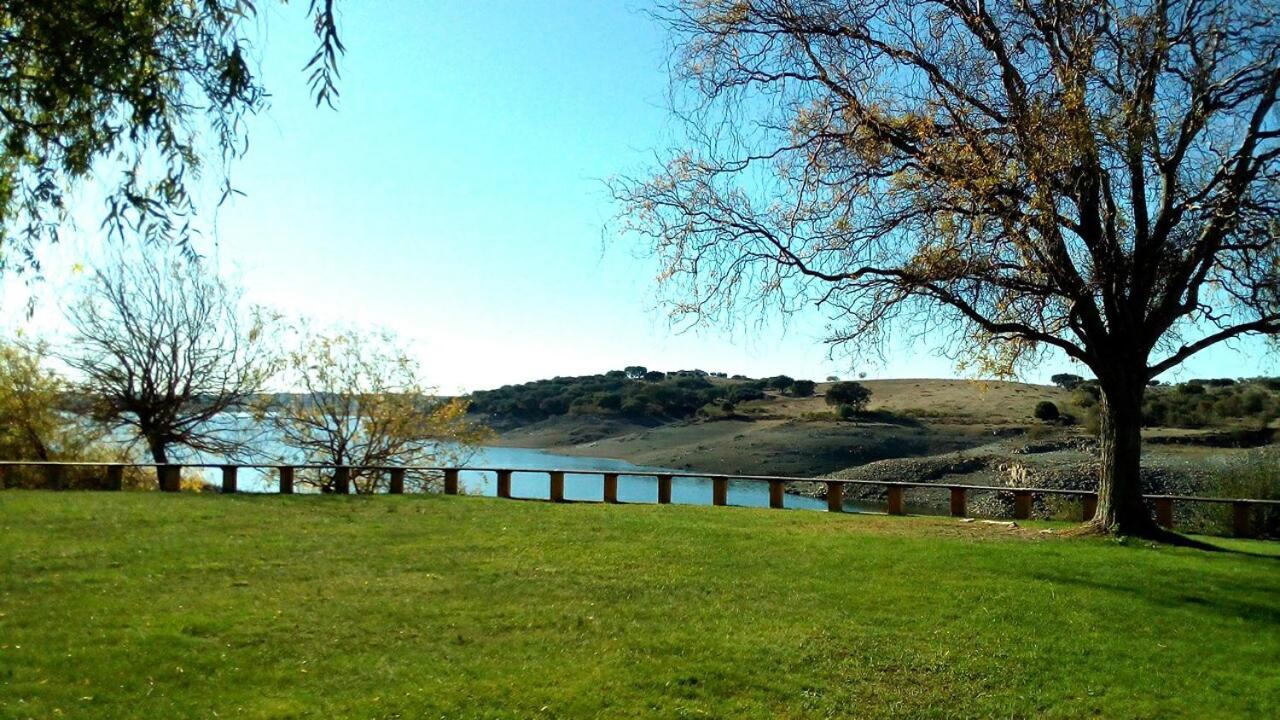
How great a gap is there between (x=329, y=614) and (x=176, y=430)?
1921cm

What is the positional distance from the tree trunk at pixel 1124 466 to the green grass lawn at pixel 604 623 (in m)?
1.15

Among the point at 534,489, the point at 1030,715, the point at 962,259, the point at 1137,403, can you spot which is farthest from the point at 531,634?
the point at 534,489

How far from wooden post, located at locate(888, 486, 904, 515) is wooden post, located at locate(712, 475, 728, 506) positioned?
3.49 metres

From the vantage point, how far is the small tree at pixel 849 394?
4838 centimetres

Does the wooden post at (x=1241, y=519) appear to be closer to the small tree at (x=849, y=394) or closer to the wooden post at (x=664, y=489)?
the wooden post at (x=664, y=489)

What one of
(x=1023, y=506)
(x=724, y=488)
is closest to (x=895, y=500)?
(x=1023, y=506)

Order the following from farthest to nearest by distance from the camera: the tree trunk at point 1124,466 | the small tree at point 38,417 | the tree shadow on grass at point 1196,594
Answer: the small tree at point 38,417, the tree trunk at point 1124,466, the tree shadow on grass at point 1196,594

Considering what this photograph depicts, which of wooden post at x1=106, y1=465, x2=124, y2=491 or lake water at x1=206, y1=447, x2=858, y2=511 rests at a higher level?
wooden post at x1=106, y1=465, x2=124, y2=491

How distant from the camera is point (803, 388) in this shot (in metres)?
58.0

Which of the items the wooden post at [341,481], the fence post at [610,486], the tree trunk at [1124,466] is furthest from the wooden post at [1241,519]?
→ the wooden post at [341,481]

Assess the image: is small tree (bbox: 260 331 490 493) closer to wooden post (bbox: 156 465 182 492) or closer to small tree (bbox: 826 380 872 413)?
wooden post (bbox: 156 465 182 492)

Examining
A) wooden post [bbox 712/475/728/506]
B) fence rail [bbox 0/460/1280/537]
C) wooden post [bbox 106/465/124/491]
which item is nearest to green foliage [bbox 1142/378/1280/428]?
fence rail [bbox 0/460/1280/537]

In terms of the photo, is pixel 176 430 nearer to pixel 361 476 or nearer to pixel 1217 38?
pixel 361 476

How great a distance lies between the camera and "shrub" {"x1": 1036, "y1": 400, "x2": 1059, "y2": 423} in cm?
4466
